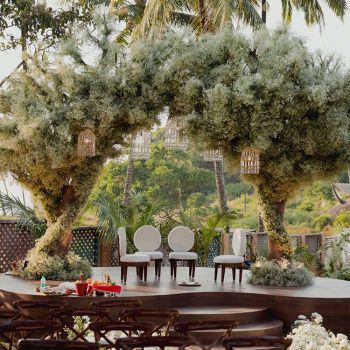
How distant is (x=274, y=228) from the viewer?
1162cm

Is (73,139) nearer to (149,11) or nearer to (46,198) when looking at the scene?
(46,198)

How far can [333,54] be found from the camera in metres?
11.4

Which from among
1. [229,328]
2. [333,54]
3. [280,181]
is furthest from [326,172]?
[229,328]

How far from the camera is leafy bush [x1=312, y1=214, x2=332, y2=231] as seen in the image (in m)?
29.7

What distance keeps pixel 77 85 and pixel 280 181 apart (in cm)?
332

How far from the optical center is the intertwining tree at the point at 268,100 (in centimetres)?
1084

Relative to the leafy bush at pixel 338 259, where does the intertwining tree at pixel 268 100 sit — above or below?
above

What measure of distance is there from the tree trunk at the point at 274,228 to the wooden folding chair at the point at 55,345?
683 centimetres

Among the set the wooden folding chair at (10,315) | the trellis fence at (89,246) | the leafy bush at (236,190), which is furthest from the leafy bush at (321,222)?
the wooden folding chair at (10,315)

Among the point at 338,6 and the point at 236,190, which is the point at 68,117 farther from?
the point at 236,190

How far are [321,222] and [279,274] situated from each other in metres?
18.8

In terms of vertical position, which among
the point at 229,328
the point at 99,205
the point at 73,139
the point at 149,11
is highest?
the point at 149,11

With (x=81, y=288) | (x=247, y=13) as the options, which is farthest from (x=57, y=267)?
(x=247, y=13)

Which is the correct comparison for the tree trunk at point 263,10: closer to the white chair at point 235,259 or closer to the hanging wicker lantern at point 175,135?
the hanging wicker lantern at point 175,135
